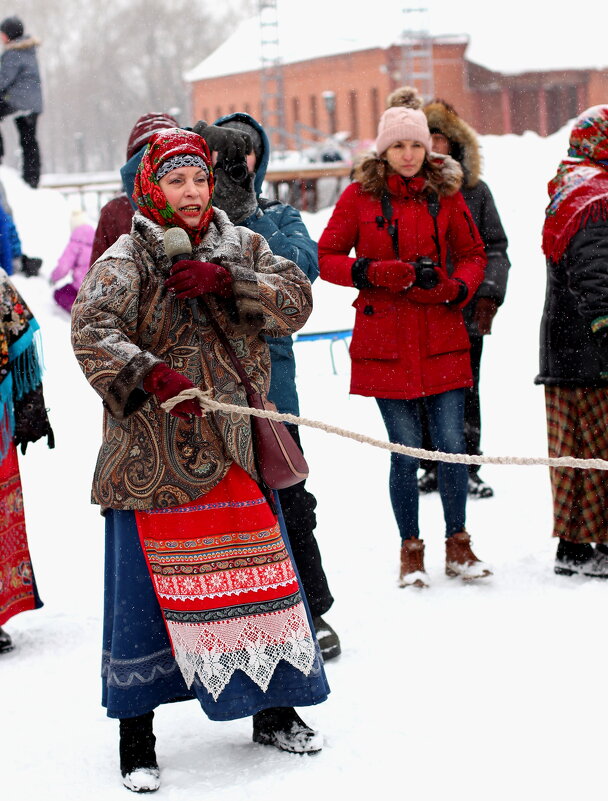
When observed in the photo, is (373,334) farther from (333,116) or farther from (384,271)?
(333,116)

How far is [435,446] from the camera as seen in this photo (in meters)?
4.75

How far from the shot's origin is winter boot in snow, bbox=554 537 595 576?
4785 mm

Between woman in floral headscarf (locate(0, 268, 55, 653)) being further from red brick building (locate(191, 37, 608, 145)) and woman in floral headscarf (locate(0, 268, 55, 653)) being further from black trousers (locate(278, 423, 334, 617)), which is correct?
red brick building (locate(191, 37, 608, 145))

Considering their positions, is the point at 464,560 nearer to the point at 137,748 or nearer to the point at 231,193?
the point at 231,193

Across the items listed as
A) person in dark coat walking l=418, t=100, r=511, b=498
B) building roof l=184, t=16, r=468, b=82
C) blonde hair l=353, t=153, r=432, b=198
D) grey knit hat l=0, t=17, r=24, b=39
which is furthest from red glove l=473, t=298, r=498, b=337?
building roof l=184, t=16, r=468, b=82

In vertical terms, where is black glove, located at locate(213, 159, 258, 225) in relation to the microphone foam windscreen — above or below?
above

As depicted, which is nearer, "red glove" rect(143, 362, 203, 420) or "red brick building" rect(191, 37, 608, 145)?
"red glove" rect(143, 362, 203, 420)

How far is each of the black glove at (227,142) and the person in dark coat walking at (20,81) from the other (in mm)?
11510

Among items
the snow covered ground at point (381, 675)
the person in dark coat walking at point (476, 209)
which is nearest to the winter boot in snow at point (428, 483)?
the snow covered ground at point (381, 675)

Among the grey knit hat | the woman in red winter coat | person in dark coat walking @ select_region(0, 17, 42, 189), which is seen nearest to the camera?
the woman in red winter coat

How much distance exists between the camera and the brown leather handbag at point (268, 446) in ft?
10.2

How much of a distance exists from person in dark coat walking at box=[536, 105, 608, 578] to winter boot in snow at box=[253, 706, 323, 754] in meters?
1.80

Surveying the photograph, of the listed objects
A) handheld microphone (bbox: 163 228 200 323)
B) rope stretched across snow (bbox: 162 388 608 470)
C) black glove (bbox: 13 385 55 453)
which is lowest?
black glove (bbox: 13 385 55 453)

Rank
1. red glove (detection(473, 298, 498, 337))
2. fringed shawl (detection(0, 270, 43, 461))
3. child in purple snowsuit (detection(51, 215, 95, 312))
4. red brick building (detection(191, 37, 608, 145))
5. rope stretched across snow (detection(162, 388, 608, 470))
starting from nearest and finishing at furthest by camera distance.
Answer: rope stretched across snow (detection(162, 388, 608, 470)) → fringed shawl (detection(0, 270, 43, 461)) → red glove (detection(473, 298, 498, 337)) → child in purple snowsuit (detection(51, 215, 95, 312)) → red brick building (detection(191, 37, 608, 145))
